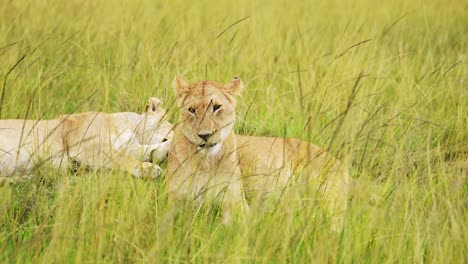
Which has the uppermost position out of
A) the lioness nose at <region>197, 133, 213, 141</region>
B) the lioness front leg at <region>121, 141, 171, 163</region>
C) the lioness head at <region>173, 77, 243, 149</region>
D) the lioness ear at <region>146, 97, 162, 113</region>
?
the lioness head at <region>173, 77, 243, 149</region>

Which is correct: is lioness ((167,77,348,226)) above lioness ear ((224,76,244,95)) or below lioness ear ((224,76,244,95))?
below

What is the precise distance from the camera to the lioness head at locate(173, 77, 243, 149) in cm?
386

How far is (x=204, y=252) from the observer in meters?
3.09

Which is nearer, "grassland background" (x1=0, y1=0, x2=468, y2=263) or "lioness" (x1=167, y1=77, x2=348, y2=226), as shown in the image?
"grassland background" (x1=0, y1=0, x2=468, y2=263)

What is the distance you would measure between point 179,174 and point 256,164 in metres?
0.63

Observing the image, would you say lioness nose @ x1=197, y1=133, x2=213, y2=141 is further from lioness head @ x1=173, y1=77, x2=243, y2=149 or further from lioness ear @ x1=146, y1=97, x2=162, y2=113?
lioness ear @ x1=146, y1=97, x2=162, y2=113

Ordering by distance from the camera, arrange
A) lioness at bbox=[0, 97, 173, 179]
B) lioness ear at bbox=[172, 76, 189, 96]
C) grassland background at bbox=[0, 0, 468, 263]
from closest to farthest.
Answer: grassland background at bbox=[0, 0, 468, 263], lioness ear at bbox=[172, 76, 189, 96], lioness at bbox=[0, 97, 173, 179]

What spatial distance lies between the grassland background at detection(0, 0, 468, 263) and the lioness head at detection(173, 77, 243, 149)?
191 millimetres

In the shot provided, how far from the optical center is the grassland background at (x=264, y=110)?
3.03m

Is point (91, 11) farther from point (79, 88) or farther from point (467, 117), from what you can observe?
point (467, 117)

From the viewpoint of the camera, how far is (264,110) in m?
5.55

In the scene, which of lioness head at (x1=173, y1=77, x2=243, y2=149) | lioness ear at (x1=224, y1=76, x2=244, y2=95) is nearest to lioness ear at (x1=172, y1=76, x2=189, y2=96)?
lioness head at (x1=173, y1=77, x2=243, y2=149)

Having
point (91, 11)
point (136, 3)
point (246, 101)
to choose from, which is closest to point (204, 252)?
point (246, 101)

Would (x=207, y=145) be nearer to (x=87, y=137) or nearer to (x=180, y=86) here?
(x=180, y=86)
